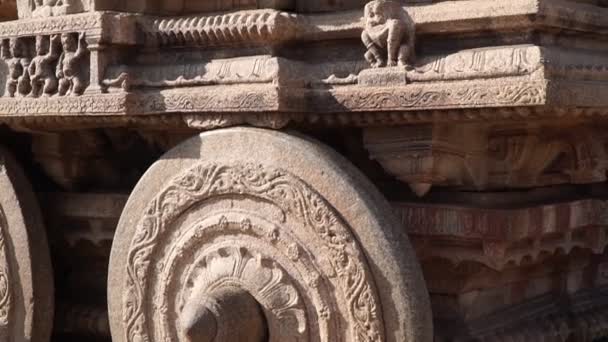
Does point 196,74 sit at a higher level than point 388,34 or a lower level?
higher

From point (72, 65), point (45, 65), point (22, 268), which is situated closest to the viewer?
point (72, 65)

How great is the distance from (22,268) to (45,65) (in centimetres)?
117

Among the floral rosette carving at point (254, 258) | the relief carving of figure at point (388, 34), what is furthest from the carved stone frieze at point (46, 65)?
the relief carving of figure at point (388, 34)

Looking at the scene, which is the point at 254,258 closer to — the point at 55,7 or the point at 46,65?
the point at 46,65

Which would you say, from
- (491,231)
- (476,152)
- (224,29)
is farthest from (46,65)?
(491,231)

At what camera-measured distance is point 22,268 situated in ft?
18.6

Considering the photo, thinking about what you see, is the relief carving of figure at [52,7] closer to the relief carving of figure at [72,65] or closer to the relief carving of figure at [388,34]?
the relief carving of figure at [72,65]

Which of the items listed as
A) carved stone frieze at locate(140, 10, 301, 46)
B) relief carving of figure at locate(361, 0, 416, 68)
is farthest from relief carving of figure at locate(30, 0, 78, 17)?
relief carving of figure at locate(361, 0, 416, 68)

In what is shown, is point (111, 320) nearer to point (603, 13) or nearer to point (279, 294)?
point (279, 294)

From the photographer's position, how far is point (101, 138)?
5.72 meters

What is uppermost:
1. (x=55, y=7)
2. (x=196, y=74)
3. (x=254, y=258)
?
(x=55, y=7)

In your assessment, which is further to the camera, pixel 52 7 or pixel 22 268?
pixel 22 268

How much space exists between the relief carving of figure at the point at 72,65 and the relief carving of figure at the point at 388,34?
1542 millimetres

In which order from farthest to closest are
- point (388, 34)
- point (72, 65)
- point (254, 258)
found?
point (72, 65) → point (254, 258) → point (388, 34)
